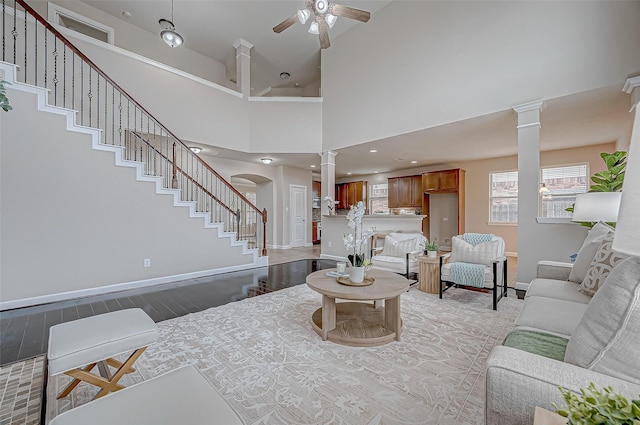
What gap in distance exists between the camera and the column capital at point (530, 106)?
3.87m

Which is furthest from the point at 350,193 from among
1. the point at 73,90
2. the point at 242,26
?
the point at 73,90

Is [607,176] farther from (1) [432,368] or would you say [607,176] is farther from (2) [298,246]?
(2) [298,246]

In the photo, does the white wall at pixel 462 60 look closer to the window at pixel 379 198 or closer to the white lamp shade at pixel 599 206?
the white lamp shade at pixel 599 206

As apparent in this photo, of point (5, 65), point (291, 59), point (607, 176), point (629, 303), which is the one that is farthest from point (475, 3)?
point (5, 65)

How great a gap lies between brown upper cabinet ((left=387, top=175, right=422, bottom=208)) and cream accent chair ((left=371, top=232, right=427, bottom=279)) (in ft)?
14.1

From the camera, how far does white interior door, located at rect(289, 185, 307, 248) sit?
29.6ft

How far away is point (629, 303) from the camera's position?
37.4 inches

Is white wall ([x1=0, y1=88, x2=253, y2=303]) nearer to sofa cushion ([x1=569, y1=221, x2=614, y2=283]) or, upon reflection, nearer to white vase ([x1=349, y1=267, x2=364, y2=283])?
white vase ([x1=349, y1=267, x2=364, y2=283])

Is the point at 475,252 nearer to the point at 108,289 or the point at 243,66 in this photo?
the point at 108,289

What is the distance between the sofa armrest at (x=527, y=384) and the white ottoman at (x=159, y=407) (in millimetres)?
956

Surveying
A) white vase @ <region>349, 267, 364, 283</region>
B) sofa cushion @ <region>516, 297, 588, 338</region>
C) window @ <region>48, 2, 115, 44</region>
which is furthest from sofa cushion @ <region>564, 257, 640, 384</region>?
window @ <region>48, 2, 115, 44</region>

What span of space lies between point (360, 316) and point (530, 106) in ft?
12.7

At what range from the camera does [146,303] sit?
11.7 ft

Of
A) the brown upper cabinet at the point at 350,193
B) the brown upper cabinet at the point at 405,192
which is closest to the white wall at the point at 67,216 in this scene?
the brown upper cabinet at the point at 405,192
